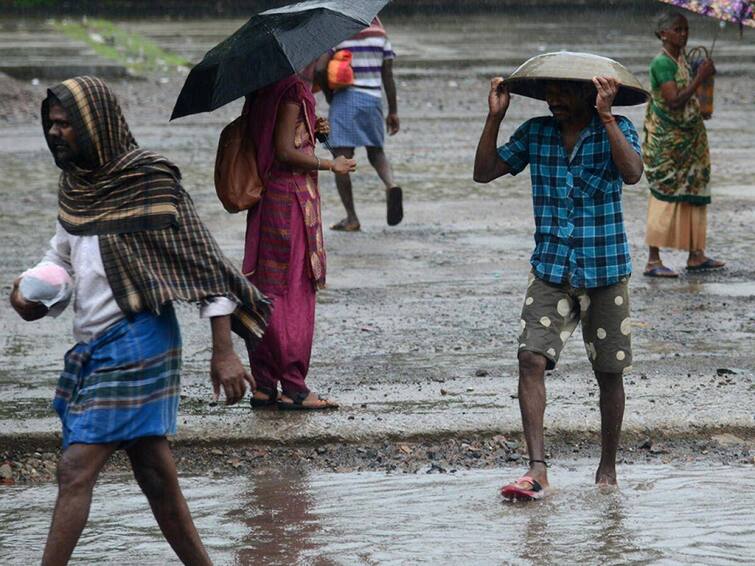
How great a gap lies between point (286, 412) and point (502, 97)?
185 centimetres

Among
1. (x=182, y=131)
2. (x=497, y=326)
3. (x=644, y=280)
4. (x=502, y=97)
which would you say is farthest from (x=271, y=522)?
(x=182, y=131)

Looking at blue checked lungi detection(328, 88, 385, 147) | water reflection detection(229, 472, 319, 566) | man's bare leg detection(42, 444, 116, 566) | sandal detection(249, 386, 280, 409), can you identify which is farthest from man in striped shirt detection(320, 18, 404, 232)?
man's bare leg detection(42, 444, 116, 566)

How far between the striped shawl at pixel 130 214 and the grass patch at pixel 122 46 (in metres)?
20.1

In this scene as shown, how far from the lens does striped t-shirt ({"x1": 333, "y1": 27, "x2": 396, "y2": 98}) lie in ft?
36.6

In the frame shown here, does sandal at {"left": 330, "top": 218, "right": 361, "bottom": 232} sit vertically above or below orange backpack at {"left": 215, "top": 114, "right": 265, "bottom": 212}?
below

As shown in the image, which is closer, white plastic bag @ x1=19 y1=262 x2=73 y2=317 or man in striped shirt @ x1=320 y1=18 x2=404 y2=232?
white plastic bag @ x1=19 y1=262 x2=73 y2=317

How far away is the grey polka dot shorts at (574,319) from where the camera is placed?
5.45 metres

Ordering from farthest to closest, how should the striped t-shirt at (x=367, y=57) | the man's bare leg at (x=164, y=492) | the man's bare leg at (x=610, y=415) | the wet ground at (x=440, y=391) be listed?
the striped t-shirt at (x=367, y=57) → the man's bare leg at (x=610, y=415) → the wet ground at (x=440, y=391) → the man's bare leg at (x=164, y=492)

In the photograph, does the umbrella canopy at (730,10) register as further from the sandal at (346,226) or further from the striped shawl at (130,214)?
the striped shawl at (130,214)

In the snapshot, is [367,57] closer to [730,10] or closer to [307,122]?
[730,10]

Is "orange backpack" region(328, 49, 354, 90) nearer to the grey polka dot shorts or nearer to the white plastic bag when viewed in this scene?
the grey polka dot shorts

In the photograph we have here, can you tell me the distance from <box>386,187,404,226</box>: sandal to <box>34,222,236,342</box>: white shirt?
6.57 metres

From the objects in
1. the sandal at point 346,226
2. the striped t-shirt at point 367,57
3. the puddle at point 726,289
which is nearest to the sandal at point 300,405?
the puddle at point 726,289

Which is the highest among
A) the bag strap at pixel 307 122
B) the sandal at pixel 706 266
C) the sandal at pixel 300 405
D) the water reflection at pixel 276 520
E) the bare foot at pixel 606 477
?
the bag strap at pixel 307 122
